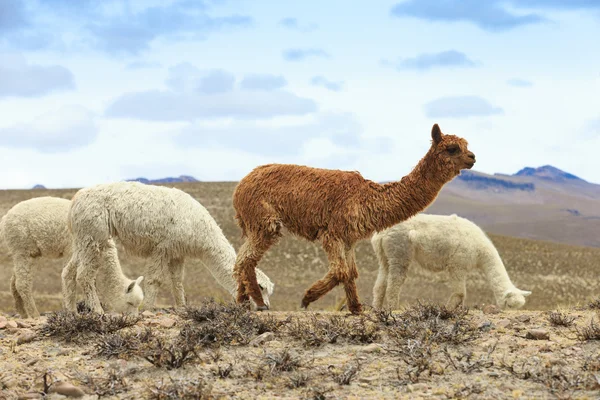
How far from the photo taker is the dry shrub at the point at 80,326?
8414 mm

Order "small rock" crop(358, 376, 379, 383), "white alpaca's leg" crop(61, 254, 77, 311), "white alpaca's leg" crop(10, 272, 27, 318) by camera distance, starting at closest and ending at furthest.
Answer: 1. "small rock" crop(358, 376, 379, 383)
2. "white alpaca's leg" crop(61, 254, 77, 311)
3. "white alpaca's leg" crop(10, 272, 27, 318)

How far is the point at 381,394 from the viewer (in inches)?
250

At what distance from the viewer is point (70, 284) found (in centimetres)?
1156

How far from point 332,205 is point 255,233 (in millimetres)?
1080

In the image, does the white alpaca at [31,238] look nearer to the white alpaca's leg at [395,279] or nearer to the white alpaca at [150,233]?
the white alpaca at [150,233]

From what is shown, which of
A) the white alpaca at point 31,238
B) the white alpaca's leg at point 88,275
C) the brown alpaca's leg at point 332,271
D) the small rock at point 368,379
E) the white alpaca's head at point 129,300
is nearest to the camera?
the small rock at point 368,379

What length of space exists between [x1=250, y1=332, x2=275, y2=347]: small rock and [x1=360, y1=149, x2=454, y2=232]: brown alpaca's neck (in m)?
2.35

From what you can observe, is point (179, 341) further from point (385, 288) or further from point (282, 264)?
point (282, 264)

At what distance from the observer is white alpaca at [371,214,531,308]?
14258 millimetres

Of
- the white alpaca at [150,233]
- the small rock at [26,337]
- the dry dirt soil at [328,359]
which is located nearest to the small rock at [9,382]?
the dry dirt soil at [328,359]

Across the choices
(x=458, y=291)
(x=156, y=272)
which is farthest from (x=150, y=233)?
(x=458, y=291)

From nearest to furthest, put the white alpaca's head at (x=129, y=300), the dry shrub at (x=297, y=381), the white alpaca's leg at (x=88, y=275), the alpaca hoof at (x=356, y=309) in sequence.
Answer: the dry shrub at (x=297, y=381)
the alpaca hoof at (x=356, y=309)
the white alpaca's leg at (x=88, y=275)
the white alpaca's head at (x=129, y=300)

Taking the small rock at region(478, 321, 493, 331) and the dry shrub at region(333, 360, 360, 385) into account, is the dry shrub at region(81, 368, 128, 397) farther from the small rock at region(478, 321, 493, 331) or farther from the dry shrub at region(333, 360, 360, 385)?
the small rock at region(478, 321, 493, 331)

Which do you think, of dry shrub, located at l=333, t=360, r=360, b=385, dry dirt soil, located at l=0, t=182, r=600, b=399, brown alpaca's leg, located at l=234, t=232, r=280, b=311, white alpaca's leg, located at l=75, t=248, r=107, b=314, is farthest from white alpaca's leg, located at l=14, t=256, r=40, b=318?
dry shrub, located at l=333, t=360, r=360, b=385
